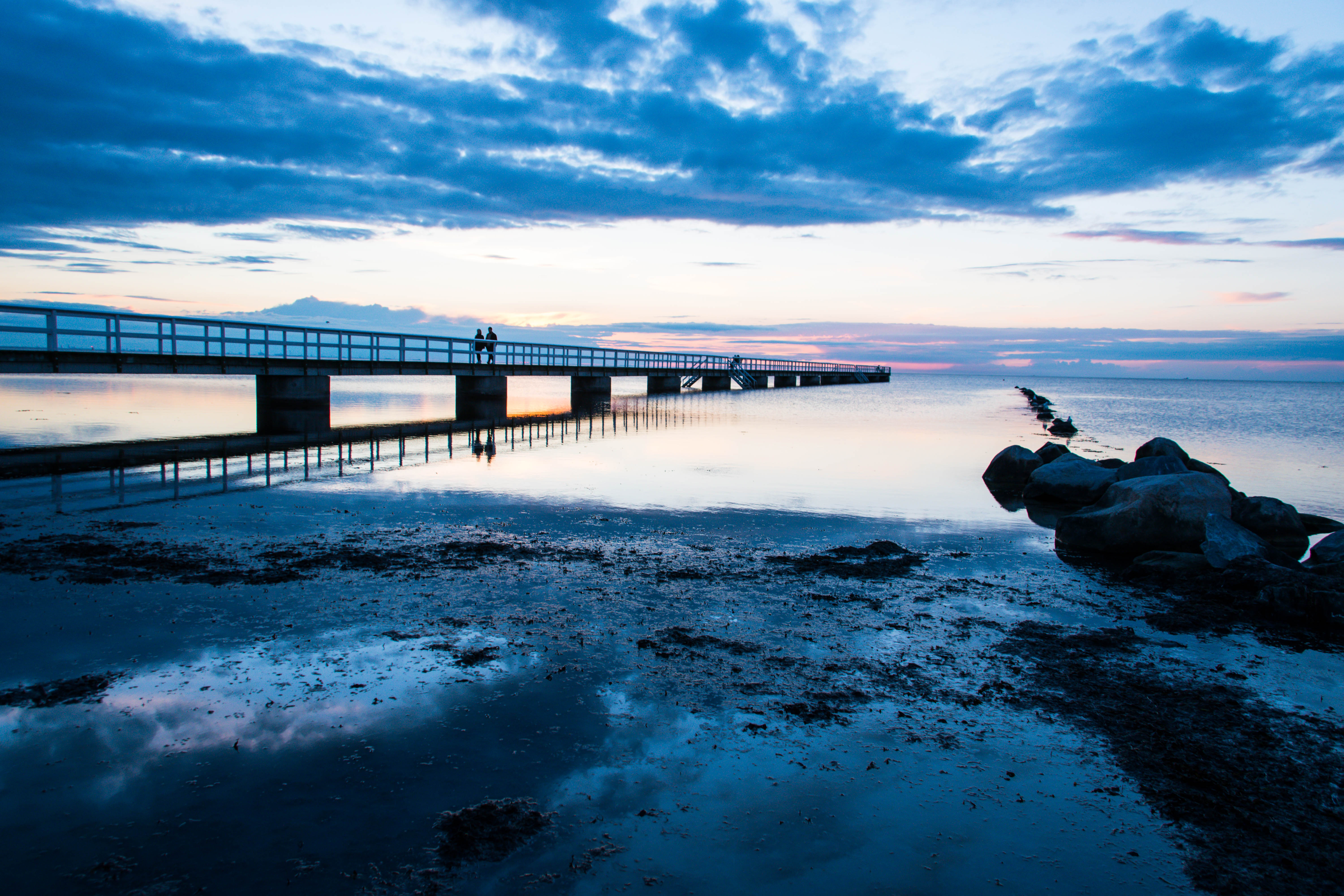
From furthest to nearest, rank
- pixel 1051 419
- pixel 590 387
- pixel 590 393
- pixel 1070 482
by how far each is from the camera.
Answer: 1. pixel 590 387
2. pixel 590 393
3. pixel 1051 419
4. pixel 1070 482

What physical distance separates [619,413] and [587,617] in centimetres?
2819

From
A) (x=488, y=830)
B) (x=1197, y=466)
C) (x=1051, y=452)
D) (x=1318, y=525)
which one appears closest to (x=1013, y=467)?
(x=1051, y=452)

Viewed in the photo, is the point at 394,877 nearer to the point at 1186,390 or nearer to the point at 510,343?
the point at 510,343

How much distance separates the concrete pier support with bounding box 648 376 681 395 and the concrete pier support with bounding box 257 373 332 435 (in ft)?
111

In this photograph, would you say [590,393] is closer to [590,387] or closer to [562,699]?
[590,387]

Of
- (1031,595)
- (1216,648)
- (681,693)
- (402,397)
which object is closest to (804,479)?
(1031,595)

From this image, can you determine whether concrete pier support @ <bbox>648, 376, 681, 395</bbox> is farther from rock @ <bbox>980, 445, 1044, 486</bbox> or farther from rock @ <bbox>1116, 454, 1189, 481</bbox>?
rock @ <bbox>1116, 454, 1189, 481</bbox>

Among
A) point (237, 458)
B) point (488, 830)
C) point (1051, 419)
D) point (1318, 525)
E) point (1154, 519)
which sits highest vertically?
point (1154, 519)

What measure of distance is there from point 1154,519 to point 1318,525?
444 centimetres

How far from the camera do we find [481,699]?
460cm

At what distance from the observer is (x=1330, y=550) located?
29.0ft

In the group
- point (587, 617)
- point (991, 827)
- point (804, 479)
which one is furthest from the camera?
point (804, 479)

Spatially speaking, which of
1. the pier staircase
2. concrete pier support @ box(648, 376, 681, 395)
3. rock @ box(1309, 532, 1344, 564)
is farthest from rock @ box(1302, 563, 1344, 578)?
the pier staircase

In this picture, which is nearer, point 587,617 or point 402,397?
point 587,617
